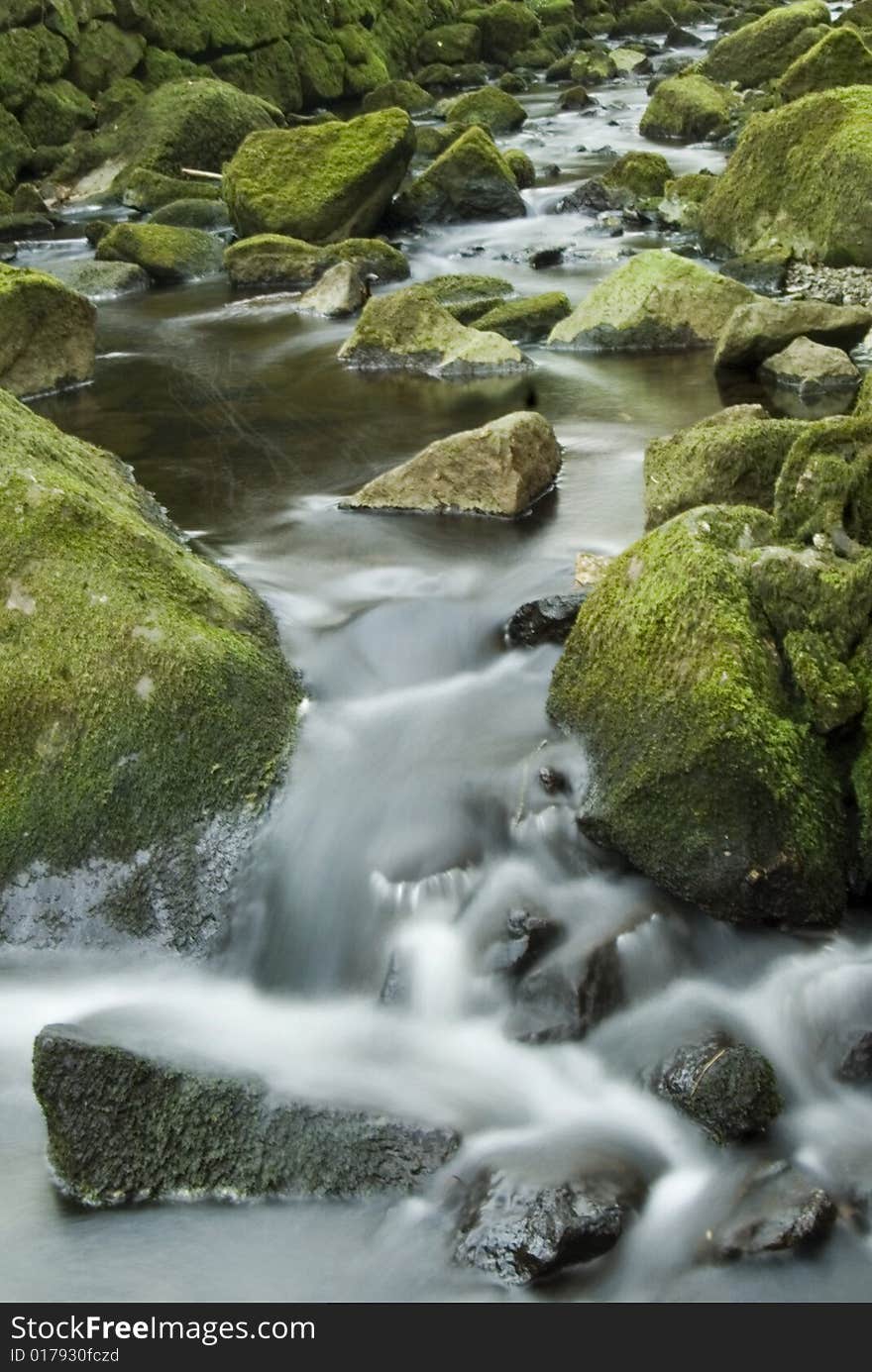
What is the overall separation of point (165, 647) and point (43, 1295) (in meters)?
2.28

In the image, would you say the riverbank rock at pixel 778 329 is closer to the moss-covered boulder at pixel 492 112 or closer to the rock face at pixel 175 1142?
the rock face at pixel 175 1142

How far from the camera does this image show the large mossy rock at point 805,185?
11.7 metres

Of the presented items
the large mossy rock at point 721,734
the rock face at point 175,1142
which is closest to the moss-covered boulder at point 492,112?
the large mossy rock at point 721,734

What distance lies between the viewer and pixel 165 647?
16.5ft

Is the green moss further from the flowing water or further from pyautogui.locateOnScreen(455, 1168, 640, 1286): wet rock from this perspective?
pyautogui.locateOnScreen(455, 1168, 640, 1286): wet rock

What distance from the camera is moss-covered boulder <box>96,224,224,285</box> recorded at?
14656 mm

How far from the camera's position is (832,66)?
14.9 meters

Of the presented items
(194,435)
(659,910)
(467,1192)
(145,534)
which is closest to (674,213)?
(194,435)

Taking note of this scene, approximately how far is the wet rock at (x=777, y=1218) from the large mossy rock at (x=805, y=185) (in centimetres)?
982

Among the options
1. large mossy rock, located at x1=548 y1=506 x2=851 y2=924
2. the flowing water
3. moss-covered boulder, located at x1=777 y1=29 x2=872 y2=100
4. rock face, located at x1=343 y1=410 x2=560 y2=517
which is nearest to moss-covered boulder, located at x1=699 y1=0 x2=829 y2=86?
moss-covered boulder, located at x1=777 y1=29 x2=872 y2=100

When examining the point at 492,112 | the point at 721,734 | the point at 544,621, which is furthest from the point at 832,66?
the point at 721,734

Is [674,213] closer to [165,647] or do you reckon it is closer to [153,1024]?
[165,647]

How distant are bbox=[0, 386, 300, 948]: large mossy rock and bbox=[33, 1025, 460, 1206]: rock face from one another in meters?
0.86

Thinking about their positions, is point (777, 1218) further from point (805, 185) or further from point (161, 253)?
point (161, 253)
